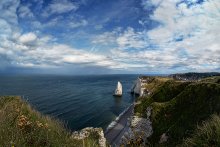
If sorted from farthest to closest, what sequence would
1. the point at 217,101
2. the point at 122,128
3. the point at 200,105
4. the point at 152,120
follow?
the point at 122,128 < the point at 152,120 < the point at 200,105 < the point at 217,101

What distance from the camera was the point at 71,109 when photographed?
2753 inches

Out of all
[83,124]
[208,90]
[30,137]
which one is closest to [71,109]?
[83,124]

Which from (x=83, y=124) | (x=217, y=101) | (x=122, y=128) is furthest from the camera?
(x=83, y=124)

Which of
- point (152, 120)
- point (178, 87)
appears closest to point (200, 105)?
point (152, 120)

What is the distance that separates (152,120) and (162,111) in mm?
1509

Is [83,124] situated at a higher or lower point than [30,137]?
lower

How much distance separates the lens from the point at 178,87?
84.7 ft

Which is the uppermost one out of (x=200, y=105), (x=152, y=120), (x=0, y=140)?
(x=0, y=140)

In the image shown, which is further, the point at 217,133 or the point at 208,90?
the point at 208,90

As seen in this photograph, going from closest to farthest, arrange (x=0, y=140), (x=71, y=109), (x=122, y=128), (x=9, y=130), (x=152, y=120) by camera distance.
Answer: (x=0, y=140) < (x=9, y=130) < (x=152, y=120) < (x=122, y=128) < (x=71, y=109)

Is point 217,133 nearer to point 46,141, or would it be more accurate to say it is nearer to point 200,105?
point 46,141

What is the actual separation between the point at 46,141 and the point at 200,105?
16.2 metres

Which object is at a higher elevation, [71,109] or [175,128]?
[175,128]

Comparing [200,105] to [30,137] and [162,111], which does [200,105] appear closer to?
[162,111]
